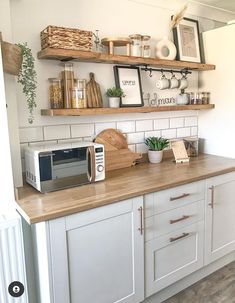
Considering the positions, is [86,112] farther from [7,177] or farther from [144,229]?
[144,229]

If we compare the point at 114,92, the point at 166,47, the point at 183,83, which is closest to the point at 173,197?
the point at 114,92

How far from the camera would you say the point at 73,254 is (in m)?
1.48

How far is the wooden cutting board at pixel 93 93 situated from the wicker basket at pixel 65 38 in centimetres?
29

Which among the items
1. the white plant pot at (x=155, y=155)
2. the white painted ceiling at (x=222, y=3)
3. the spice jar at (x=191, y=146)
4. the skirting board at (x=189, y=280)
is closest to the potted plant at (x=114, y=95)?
the white plant pot at (x=155, y=155)

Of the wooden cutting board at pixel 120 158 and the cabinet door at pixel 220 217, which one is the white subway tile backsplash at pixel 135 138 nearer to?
the wooden cutting board at pixel 120 158

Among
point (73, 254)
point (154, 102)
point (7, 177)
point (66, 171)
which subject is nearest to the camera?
point (73, 254)

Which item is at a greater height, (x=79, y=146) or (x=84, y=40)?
(x=84, y=40)

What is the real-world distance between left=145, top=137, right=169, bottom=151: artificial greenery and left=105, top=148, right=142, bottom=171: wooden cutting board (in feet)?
0.55

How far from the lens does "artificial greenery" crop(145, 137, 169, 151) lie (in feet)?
7.98

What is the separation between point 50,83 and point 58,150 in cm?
54

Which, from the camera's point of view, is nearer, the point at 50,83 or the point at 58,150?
the point at 58,150

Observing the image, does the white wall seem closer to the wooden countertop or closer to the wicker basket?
the wicker basket

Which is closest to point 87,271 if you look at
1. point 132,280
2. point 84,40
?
point 132,280

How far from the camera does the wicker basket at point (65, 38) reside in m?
1.71
